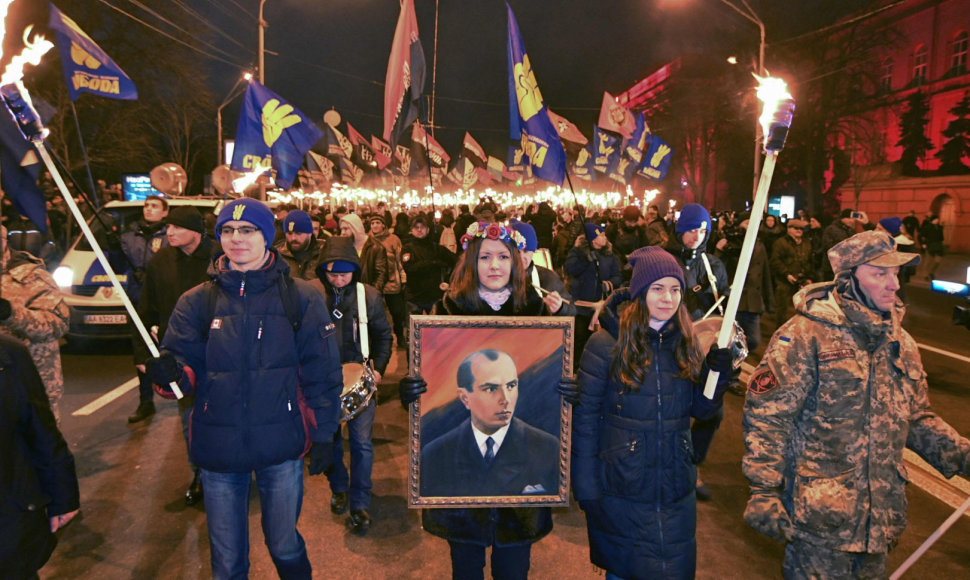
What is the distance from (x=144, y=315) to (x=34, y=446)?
3052 millimetres

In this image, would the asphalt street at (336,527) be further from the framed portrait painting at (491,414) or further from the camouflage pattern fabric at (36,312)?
the framed portrait painting at (491,414)

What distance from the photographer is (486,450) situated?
9.75 ft

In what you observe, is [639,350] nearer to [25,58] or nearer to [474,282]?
[474,282]

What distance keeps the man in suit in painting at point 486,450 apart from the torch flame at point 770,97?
4.77 ft

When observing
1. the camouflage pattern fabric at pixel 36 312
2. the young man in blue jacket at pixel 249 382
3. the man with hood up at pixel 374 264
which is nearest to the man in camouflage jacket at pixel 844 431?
the young man in blue jacket at pixel 249 382

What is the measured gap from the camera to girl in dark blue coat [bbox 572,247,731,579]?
115 inches

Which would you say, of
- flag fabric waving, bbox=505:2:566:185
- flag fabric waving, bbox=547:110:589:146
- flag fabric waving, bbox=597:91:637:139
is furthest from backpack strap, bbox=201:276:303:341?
flag fabric waving, bbox=547:110:589:146

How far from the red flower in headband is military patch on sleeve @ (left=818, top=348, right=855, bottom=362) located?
1662mm

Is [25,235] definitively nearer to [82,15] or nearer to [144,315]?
[144,315]

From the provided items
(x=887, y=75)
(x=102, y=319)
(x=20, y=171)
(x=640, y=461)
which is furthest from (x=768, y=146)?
(x=887, y=75)

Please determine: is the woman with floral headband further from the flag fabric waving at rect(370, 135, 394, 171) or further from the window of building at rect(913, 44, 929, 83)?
the window of building at rect(913, 44, 929, 83)

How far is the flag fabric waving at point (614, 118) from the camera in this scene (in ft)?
61.8

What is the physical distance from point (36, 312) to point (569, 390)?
11.5 feet

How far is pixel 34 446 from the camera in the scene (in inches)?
101
